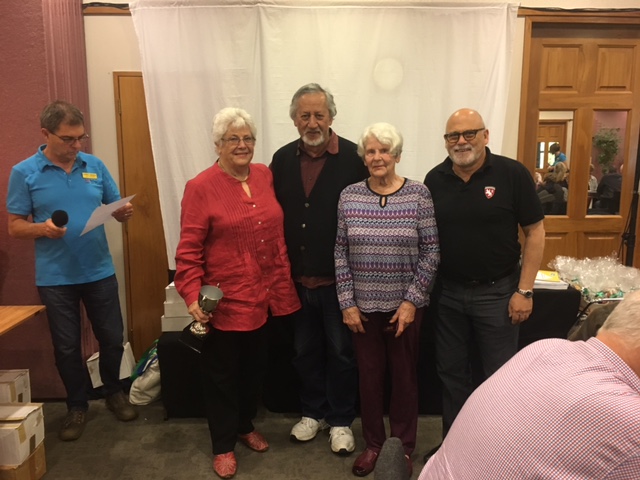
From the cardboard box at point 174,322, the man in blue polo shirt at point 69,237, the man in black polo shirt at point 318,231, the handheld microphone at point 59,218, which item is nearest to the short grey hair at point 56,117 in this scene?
the man in blue polo shirt at point 69,237

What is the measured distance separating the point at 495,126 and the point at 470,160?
1.05m

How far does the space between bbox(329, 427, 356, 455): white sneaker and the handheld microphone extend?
59.9 inches

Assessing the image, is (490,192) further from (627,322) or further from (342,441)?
(342,441)

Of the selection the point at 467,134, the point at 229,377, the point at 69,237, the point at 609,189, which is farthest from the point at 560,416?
the point at 609,189

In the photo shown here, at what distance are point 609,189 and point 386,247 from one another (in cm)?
210

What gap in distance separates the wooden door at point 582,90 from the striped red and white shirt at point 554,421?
92.6 inches

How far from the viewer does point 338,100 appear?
107 inches

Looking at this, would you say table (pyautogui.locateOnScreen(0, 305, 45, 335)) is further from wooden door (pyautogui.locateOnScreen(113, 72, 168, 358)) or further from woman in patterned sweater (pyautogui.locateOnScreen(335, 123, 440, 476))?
woman in patterned sweater (pyautogui.locateOnScreen(335, 123, 440, 476))

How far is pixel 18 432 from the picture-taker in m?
1.90

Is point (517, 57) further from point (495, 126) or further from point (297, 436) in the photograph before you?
point (297, 436)

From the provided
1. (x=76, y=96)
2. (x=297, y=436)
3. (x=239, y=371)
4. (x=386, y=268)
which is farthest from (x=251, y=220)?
(x=76, y=96)

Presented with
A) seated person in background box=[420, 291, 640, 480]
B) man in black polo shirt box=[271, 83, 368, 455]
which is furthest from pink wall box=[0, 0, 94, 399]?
seated person in background box=[420, 291, 640, 480]

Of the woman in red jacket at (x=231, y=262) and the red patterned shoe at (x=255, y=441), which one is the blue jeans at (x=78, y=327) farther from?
the red patterned shoe at (x=255, y=441)

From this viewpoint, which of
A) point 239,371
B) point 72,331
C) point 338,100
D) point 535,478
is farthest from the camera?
point 338,100
